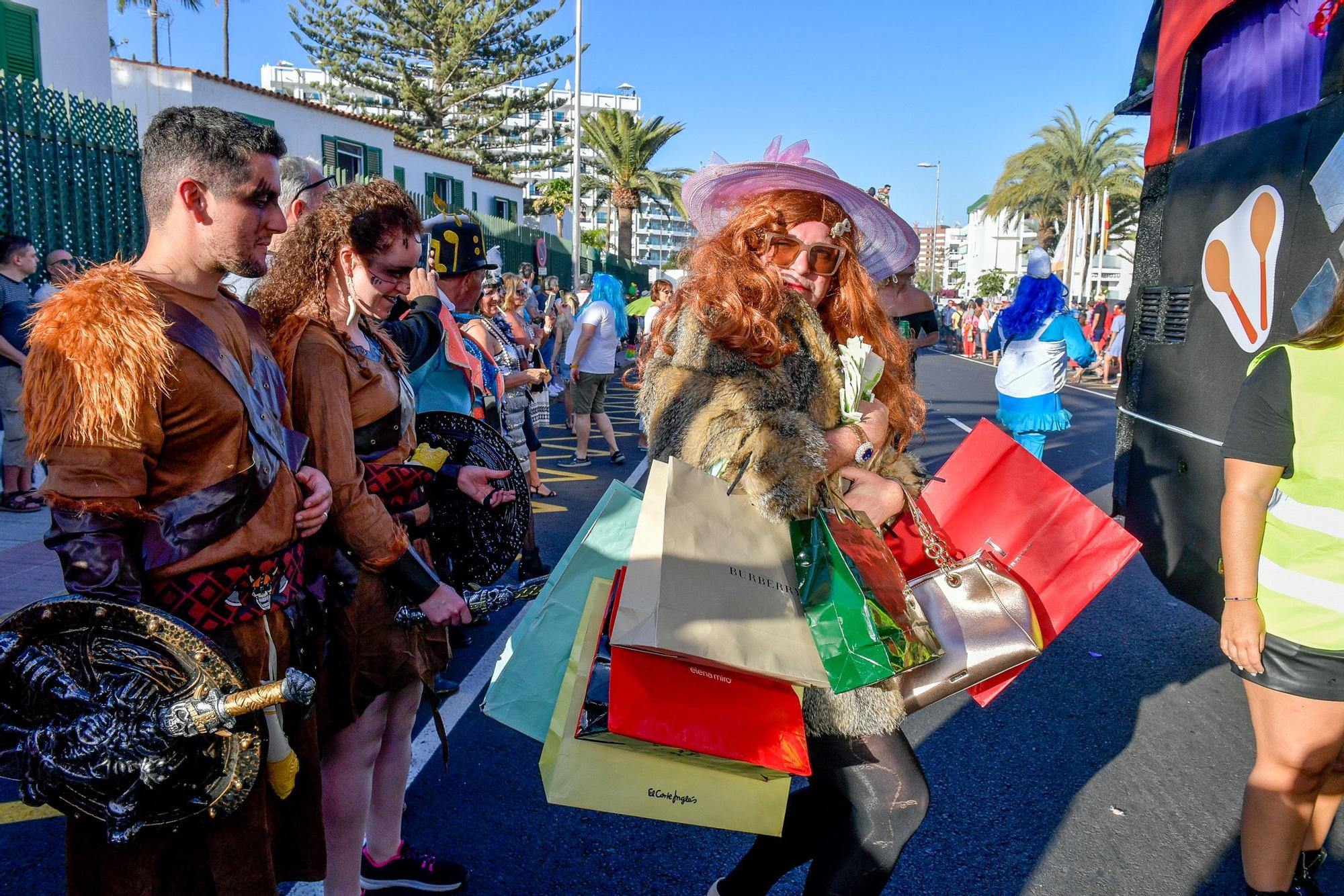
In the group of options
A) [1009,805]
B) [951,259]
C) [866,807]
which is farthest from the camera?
[951,259]

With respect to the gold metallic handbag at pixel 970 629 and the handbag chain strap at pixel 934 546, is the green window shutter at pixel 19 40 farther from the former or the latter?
the gold metallic handbag at pixel 970 629

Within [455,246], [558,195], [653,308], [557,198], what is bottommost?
[653,308]

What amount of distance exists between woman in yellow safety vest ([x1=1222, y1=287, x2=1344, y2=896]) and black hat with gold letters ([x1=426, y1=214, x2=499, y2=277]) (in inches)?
136

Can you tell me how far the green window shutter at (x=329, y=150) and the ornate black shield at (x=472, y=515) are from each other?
67.3 feet

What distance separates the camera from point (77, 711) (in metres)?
1.52

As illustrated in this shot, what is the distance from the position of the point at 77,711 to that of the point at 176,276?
2.62ft

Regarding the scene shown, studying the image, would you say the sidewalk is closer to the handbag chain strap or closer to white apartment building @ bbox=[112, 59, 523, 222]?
the handbag chain strap

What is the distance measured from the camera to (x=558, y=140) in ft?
352

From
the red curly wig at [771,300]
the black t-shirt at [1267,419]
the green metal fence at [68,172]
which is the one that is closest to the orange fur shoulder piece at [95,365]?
the red curly wig at [771,300]

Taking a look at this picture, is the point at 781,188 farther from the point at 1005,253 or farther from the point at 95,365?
the point at 1005,253

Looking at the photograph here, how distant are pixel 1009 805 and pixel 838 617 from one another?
5.97 ft

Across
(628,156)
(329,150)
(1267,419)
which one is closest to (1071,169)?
(628,156)

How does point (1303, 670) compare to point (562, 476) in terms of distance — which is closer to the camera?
point (1303, 670)

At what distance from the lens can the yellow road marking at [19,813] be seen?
117 inches
